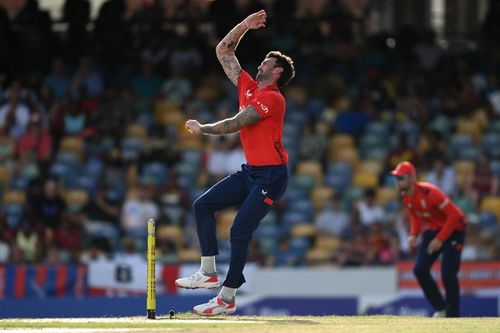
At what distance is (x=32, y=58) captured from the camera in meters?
25.6

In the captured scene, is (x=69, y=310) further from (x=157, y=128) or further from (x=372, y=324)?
(x=372, y=324)

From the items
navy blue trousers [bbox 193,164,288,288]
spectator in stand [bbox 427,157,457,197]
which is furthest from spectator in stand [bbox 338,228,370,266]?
navy blue trousers [bbox 193,164,288,288]

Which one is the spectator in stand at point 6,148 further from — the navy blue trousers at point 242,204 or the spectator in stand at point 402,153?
the navy blue trousers at point 242,204

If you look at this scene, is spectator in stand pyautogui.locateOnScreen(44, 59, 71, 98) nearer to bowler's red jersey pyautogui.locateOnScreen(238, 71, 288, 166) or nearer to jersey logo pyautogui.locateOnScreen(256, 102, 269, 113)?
bowler's red jersey pyautogui.locateOnScreen(238, 71, 288, 166)

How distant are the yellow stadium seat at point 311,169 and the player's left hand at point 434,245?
6960mm

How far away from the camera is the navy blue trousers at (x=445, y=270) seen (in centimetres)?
1673

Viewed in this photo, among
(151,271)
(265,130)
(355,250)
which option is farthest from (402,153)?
(151,271)

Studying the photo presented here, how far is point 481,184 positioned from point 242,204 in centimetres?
1083

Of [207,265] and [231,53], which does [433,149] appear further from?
[207,265]

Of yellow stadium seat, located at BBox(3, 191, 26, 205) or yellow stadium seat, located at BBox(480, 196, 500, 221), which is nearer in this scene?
yellow stadium seat, located at BBox(480, 196, 500, 221)

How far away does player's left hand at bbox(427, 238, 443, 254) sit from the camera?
16.4 meters

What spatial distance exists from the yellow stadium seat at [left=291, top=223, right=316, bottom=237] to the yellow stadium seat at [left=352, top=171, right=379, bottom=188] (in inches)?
55.8

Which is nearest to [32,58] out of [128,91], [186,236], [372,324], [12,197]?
[128,91]

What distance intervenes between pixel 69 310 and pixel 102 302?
565 mm
